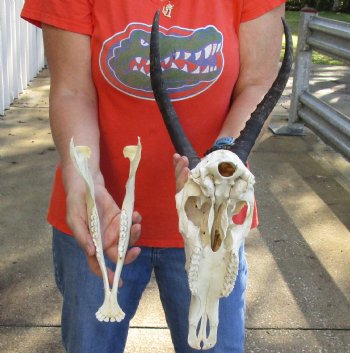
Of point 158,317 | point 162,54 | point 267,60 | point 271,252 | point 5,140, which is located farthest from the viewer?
point 5,140

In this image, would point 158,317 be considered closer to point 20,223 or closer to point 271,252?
point 271,252

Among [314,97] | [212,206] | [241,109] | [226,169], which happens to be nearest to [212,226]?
[212,206]

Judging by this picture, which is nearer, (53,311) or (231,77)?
(231,77)

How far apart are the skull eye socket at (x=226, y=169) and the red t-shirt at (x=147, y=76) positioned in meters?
0.55

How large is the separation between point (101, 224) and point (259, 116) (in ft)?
1.77

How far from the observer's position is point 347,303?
4102 millimetres

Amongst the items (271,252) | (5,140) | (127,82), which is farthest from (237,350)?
(5,140)

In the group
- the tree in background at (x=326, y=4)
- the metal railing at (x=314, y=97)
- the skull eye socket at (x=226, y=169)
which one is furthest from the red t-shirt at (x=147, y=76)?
the tree in background at (x=326, y=4)

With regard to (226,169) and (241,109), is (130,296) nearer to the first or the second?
(241,109)

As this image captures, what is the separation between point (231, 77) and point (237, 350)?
3.09ft

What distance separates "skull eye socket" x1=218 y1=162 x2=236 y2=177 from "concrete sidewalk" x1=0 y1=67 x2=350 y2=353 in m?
2.35

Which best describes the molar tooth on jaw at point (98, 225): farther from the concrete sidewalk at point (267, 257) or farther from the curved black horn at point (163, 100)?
the concrete sidewalk at point (267, 257)

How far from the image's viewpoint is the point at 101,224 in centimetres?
174

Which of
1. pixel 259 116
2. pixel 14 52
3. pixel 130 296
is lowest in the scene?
pixel 14 52
